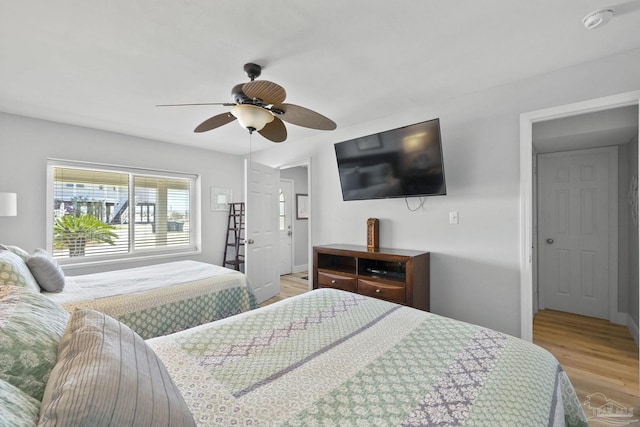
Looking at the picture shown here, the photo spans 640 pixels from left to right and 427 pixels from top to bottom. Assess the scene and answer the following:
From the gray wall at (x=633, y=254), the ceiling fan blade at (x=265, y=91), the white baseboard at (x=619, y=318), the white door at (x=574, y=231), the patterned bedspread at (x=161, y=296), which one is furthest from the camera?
the white door at (x=574, y=231)

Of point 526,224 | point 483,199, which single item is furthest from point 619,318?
point 483,199

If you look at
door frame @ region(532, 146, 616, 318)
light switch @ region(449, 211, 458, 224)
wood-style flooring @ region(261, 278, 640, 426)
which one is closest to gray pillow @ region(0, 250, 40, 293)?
light switch @ region(449, 211, 458, 224)

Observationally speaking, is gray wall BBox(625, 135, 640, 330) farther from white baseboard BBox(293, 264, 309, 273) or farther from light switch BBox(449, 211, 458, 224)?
white baseboard BBox(293, 264, 309, 273)

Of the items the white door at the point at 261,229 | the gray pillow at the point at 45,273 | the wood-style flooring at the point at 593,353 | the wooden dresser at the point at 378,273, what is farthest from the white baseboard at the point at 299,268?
the gray pillow at the point at 45,273

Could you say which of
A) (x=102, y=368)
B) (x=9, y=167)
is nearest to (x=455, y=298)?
(x=102, y=368)

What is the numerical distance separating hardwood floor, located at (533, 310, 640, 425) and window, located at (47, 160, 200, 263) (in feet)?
15.2

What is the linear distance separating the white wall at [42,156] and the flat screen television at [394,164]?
104 inches

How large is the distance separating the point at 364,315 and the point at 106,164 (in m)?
3.83

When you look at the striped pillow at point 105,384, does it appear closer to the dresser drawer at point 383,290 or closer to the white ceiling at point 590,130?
the dresser drawer at point 383,290

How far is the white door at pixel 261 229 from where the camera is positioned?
151 inches

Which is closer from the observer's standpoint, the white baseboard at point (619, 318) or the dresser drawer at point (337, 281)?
the dresser drawer at point (337, 281)

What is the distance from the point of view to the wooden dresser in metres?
2.71

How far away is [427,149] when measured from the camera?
272 cm

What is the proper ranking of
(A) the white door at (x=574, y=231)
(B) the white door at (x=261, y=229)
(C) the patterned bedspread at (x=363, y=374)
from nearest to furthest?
(C) the patterned bedspread at (x=363, y=374) < (A) the white door at (x=574, y=231) < (B) the white door at (x=261, y=229)
